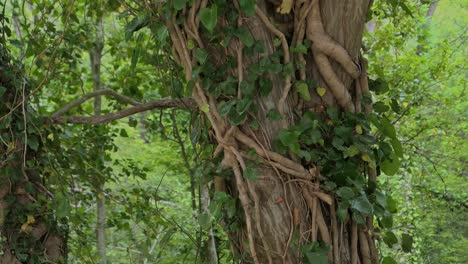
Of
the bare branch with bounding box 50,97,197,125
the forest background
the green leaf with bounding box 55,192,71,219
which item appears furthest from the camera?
the forest background

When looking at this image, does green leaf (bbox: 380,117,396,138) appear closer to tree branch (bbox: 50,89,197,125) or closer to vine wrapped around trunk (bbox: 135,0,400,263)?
vine wrapped around trunk (bbox: 135,0,400,263)

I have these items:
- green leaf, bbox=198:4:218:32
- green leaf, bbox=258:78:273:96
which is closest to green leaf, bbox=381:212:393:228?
green leaf, bbox=258:78:273:96

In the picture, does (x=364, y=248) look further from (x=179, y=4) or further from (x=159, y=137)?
(x=159, y=137)

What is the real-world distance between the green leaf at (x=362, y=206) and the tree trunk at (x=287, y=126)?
2.8 inches

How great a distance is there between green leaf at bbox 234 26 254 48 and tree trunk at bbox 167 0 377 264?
0.03 metres

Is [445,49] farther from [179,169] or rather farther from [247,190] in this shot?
[247,190]

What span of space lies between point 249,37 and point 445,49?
398 cm

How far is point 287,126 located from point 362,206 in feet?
0.99

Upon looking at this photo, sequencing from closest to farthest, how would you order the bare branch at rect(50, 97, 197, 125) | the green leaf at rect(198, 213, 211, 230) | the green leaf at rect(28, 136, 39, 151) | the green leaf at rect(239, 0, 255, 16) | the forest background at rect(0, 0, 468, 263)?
the green leaf at rect(239, 0, 255, 16), the green leaf at rect(198, 213, 211, 230), the bare branch at rect(50, 97, 197, 125), the forest background at rect(0, 0, 468, 263), the green leaf at rect(28, 136, 39, 151)

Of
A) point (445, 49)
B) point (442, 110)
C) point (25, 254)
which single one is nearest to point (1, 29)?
point (25, 254)

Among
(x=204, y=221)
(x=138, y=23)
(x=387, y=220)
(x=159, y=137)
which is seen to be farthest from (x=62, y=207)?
(x=159, y=137)

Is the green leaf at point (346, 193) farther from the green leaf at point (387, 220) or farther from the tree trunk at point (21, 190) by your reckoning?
the tree trunk at point (21, 190)

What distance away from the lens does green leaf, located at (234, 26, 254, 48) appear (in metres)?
1.36

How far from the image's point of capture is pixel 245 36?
137 cm
